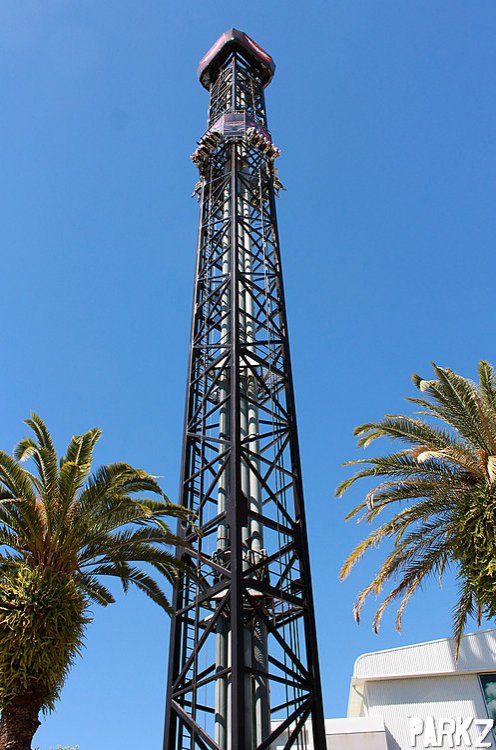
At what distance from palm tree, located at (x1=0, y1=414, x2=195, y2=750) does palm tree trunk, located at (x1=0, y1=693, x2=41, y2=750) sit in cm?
2

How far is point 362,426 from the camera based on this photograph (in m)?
17.2

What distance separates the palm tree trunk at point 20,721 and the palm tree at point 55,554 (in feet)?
0.05

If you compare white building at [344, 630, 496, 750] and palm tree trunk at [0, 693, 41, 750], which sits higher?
white building at [344, 630, 496, 750]

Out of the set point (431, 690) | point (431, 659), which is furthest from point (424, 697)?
point (431, 659)

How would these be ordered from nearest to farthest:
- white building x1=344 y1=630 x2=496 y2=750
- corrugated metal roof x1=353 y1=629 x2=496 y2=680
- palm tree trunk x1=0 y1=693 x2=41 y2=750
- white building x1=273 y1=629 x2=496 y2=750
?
1. palm tree trunk x1=0 y1=693 x2=41 y2=750
2. white building x1=273 y1=629 x2=496 y2=750
3. white building x1=344 y1=630 x2=496 y2=750
4. corrugated metal roof x1=353 y1=629 x2=496 y2=680

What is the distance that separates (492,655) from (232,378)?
1645cm

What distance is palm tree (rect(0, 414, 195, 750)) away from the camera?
1172 cm

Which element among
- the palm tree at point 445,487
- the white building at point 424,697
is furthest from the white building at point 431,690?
the palm tree at point 445,487

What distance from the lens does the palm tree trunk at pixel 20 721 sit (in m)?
11.4

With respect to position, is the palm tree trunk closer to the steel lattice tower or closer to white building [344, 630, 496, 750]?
the steel lattice tower

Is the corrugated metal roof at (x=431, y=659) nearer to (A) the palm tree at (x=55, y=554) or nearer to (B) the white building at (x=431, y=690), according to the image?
(B) the white building at (x=431, y=690)

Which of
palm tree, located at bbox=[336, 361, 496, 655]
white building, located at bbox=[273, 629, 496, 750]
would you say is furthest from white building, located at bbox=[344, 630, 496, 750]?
palm tree, located at bbox=[336, 361, 496, 655]

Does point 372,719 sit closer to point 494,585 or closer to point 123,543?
point 494,585

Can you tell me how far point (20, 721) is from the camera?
11602 millimetres
